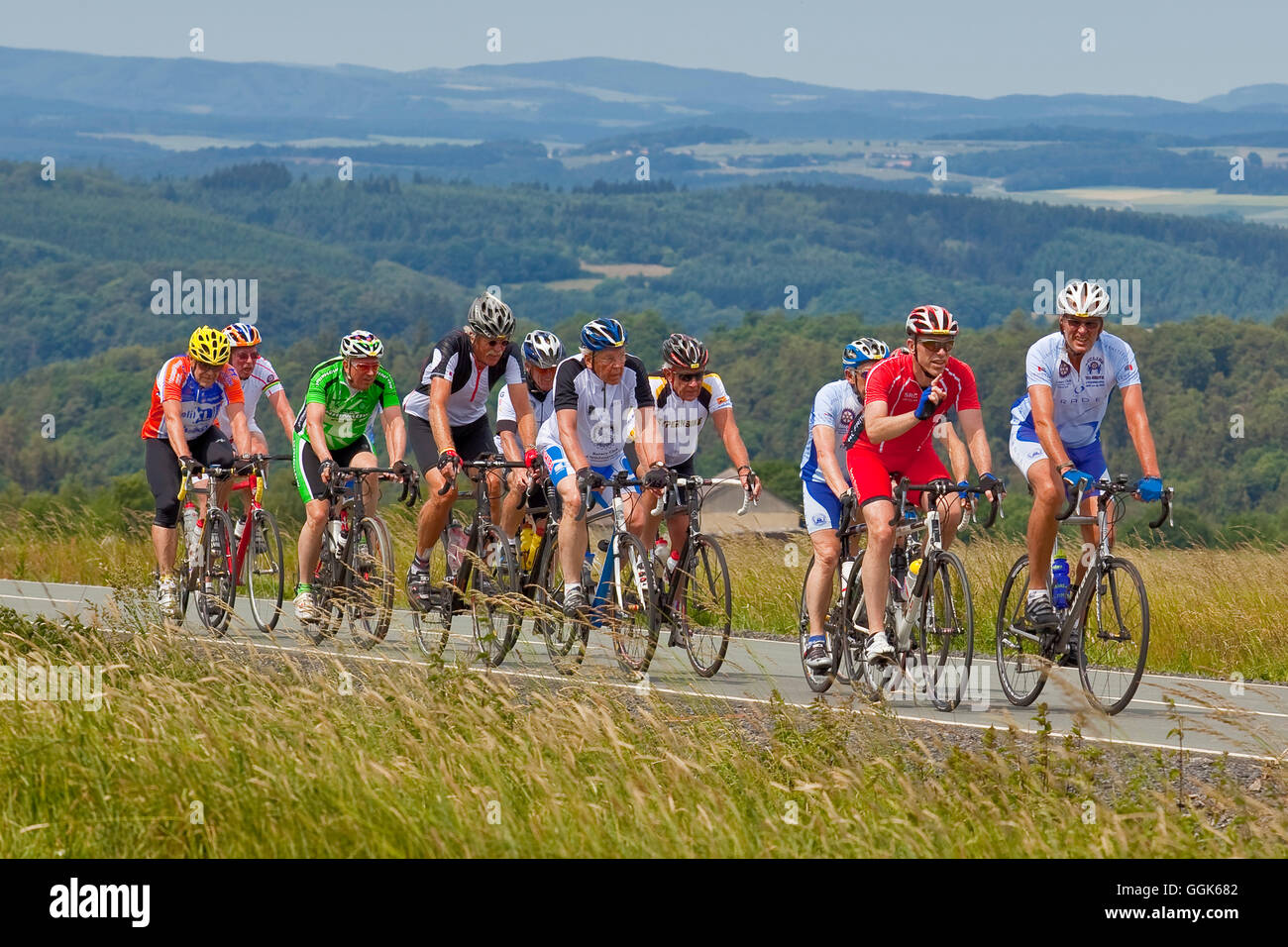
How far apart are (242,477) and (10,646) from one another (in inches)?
110

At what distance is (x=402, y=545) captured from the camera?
56.5 ft

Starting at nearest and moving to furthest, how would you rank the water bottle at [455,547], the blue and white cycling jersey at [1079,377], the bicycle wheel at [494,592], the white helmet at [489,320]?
the blue and white cycling jersey at [1079,377] → the bicycle wheel at [494,592] → the white helmet at [489,320] → the water bottle at [455,547]

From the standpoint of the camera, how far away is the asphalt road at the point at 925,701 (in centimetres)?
827

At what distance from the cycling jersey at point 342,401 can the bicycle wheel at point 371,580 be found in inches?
26.1

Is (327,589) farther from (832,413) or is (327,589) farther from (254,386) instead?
(832,413)

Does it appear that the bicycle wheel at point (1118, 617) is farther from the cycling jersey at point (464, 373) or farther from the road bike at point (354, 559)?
the road bike at point (354, 559)

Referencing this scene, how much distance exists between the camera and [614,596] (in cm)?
1027

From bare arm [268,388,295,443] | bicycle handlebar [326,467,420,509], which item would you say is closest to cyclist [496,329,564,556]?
bicycle handlebar [326,467,420,509]

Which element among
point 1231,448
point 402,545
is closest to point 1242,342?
point 1231,448

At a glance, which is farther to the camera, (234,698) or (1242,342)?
(1242,342)

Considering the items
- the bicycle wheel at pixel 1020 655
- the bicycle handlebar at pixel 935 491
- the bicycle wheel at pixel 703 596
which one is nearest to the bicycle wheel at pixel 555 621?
the bicycle wheel at pixel 703 596

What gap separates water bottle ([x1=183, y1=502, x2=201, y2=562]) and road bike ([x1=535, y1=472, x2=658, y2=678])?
290cm

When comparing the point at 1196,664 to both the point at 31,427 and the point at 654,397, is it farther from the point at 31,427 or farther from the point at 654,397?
the point at 31,427
